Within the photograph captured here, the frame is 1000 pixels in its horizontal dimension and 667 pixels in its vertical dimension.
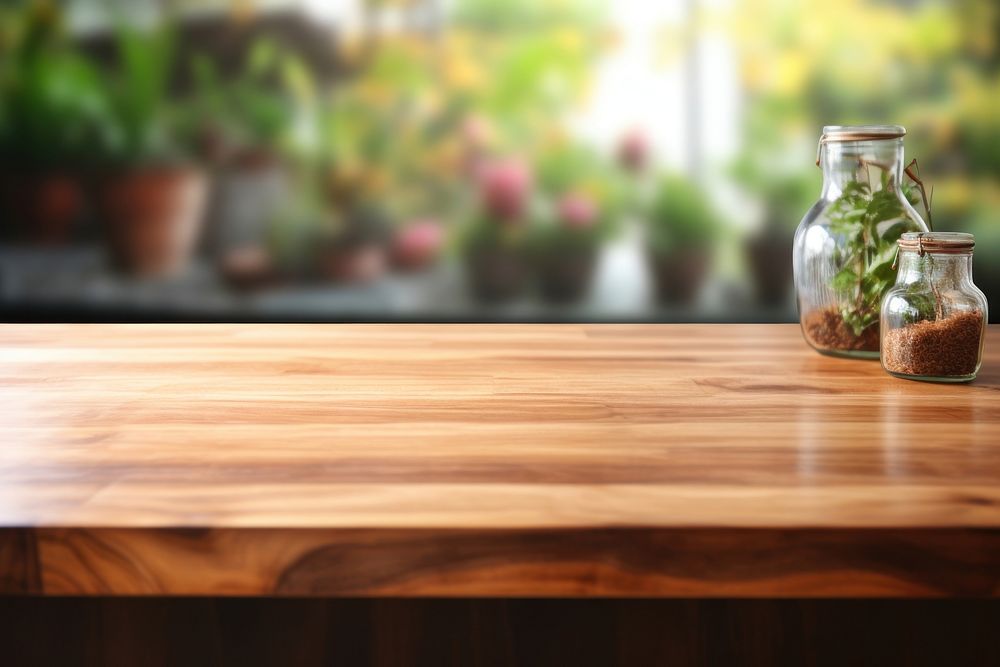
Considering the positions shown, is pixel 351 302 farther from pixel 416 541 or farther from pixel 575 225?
pixel 416 541

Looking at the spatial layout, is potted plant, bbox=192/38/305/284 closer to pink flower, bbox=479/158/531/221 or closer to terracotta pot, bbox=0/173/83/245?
terracotta pot, bbox=0/173/83/245

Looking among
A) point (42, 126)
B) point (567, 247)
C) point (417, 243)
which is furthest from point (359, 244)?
point (42, 126)

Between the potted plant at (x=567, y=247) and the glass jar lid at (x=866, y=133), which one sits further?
the potted plant at (x=567, y=247)

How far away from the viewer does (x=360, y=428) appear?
28.8 inches

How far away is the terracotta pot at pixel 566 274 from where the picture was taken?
7.00 ft

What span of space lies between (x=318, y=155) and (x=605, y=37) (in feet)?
2.14

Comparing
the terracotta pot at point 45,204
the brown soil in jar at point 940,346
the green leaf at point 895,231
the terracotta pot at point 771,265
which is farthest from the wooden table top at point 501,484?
the terracotta pot at point 45,204

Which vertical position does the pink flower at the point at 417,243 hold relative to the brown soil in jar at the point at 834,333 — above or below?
above

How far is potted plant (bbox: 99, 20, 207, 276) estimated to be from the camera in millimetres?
2139

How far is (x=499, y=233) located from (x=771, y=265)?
578mm

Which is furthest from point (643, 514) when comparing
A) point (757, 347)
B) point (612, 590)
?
point (757, 347)

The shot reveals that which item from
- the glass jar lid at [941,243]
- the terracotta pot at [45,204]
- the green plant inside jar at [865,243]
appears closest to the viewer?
the glass jar lid at [941,243]

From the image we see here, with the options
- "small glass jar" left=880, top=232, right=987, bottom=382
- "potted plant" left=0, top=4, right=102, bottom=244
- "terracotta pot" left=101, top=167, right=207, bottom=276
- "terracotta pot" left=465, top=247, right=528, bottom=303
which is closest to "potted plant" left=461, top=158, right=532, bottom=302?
"terracotta pot" left=465, top=247, right=528, bottom=303

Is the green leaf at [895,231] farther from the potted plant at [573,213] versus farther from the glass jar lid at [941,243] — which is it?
the potted plant at [573,213]
